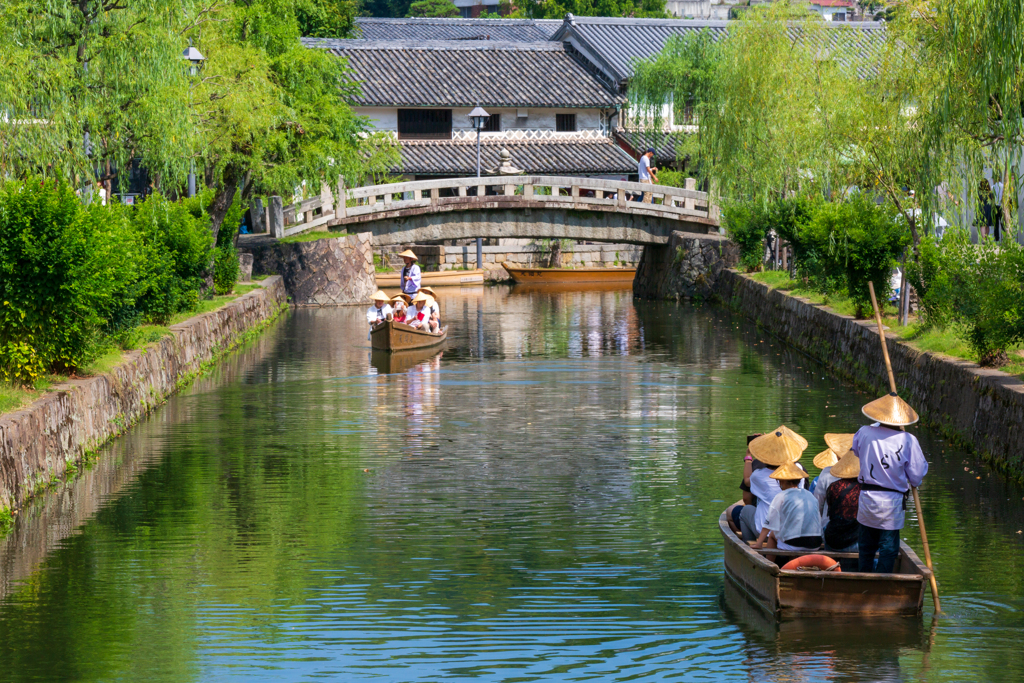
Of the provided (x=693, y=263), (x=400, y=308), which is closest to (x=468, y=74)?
(x=693, y=263)

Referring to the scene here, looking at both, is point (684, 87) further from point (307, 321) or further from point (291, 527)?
point (291, 527)

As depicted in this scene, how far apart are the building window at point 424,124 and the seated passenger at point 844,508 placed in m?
40.6

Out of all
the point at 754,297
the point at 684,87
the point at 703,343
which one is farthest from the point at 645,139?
the point at 703,343

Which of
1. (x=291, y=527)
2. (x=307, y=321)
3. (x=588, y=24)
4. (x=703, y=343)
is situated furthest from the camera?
(x=588, y=24)

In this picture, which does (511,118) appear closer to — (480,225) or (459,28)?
(480,225)

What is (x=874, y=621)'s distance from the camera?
9.79 m

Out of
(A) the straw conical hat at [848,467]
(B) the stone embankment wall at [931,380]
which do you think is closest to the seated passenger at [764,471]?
(A) the straw conical hat at [848,467]

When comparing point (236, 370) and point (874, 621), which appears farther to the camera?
point (236, 370)

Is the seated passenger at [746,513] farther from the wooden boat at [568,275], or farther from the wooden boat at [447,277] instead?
the wooden boat at [568,275]

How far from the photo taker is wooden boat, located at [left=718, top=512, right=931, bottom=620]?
9594mm

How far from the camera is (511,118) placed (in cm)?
5062

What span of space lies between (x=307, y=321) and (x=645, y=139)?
20869 mm

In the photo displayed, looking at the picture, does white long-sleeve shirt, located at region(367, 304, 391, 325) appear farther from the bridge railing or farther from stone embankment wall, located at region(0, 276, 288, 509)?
the bridge railing

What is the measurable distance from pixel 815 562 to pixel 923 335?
10.3 metres
